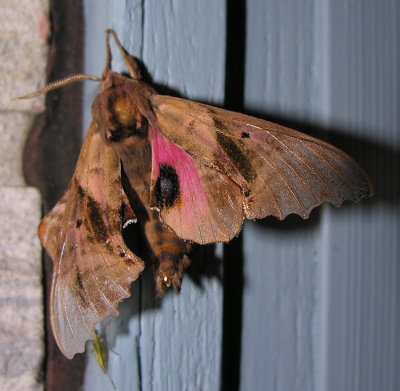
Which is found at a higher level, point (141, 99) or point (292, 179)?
point (141, 99)

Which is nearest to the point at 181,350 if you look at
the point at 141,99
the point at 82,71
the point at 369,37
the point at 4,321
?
the point at 4,321

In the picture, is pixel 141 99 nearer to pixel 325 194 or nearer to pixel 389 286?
pixel 325 194

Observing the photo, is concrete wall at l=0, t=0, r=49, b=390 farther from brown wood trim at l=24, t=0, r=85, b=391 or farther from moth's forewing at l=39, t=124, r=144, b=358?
moth's forewing at l=39, t=124, r=144, b=358

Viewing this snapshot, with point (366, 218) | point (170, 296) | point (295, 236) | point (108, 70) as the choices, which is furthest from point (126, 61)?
point (366, 218)

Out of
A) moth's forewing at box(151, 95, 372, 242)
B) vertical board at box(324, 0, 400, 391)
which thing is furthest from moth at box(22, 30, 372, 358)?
vertical board at box(324, 0, 400, 391)

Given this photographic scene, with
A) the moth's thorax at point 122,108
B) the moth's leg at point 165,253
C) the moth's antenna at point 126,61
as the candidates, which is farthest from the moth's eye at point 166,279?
the moth's antenna at point 126,61
